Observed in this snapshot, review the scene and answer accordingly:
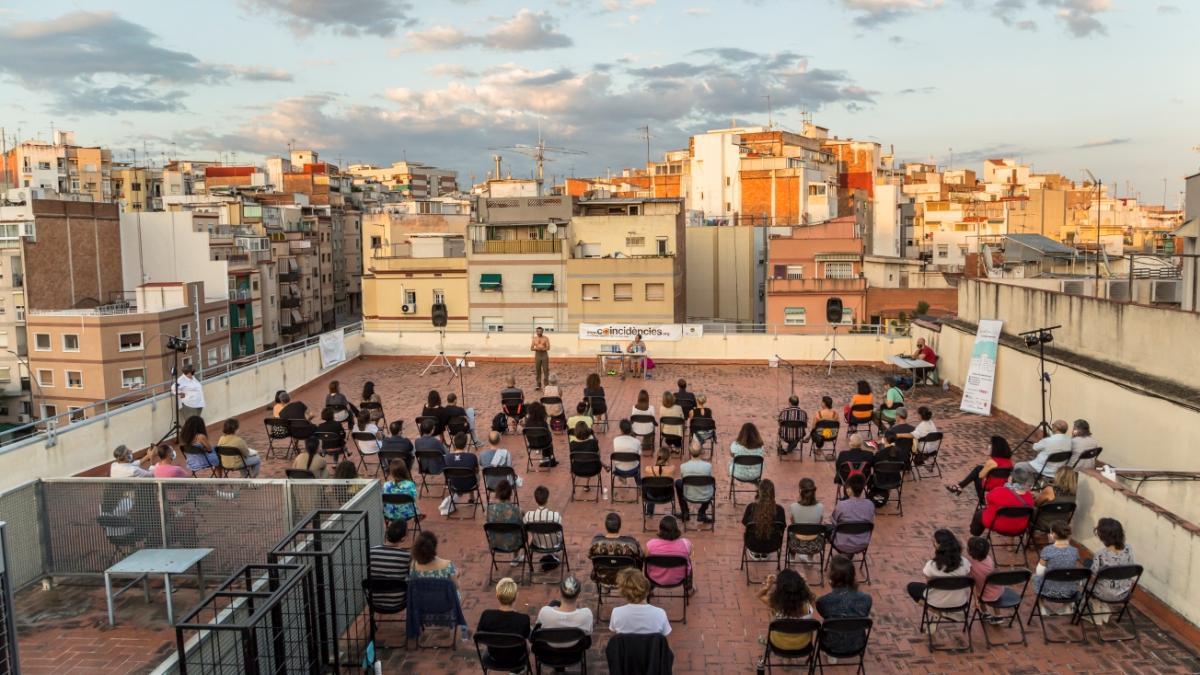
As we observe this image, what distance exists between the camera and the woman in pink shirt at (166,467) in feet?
31.2

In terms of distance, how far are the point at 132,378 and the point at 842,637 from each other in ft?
165

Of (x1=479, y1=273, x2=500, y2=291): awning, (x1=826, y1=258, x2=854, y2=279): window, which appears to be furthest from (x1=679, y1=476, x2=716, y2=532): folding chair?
(x1=826, y1=258, x2=854, y2=279): window

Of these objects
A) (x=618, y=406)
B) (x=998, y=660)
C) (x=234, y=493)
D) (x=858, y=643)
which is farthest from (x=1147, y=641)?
(x=618, y=406)

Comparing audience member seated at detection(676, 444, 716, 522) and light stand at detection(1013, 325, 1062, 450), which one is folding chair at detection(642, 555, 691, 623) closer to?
audience member seated at detection(676, 444, 716, 522)

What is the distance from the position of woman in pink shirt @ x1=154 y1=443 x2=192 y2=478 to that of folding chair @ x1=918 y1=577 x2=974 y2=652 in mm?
7680

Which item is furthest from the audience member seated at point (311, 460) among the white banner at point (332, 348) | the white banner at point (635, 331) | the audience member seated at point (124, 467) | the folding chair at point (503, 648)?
the white banner at point (635, 331)

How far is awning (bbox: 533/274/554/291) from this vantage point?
40719mm

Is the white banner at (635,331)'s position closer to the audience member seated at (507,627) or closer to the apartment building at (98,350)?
the audience member seated at (507,627)

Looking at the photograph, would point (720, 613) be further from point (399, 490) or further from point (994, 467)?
point (994, 467)

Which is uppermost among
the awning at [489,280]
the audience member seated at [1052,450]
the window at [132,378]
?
the awning at [489,280]

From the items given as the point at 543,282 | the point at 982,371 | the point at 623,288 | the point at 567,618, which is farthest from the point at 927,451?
the point at 543,282

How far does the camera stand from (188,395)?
14695 millimetres

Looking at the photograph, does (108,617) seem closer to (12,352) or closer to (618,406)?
(618,406)

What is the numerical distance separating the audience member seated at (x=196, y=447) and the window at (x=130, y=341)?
136 ft
